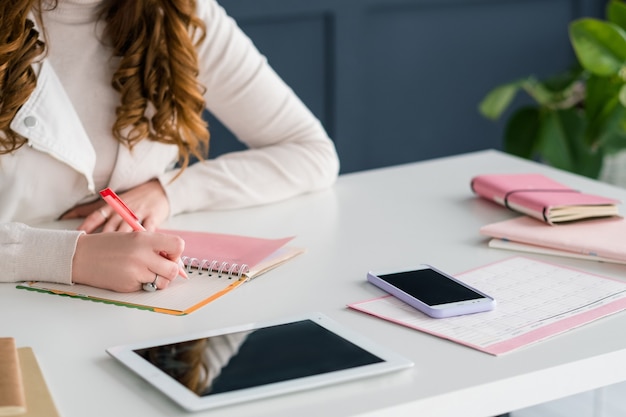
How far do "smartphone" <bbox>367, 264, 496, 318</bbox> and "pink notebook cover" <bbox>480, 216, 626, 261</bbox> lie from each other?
188 mm

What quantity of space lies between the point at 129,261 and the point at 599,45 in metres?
1.78

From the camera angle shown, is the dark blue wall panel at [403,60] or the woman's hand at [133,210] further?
the dark blue wall panel at [403,60]

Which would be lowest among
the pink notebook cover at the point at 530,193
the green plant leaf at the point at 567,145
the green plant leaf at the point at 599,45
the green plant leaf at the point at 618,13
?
the pink notebook cover at the point at 530,193

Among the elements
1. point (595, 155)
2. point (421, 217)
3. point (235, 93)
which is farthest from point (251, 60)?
point (595, 155)

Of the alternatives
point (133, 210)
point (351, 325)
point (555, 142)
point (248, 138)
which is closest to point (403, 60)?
point (555, 142)

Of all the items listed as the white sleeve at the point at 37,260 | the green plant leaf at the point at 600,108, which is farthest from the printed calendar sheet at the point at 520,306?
the green plant leaf at the point at 600,108

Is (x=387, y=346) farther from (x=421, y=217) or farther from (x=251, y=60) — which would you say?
(x=251, y=60)

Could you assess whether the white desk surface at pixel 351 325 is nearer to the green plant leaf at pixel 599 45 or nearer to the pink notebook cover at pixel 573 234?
the pink notebook cover at pixel 573 234

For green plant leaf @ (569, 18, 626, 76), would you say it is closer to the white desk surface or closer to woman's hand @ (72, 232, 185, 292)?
the white desk surface

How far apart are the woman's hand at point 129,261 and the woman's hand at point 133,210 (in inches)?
7.9

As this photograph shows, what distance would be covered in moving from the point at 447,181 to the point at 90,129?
24.9 inches

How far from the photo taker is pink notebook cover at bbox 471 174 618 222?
57.1 inches

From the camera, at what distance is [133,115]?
1565 millimetres

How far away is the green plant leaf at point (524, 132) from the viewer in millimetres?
3082
